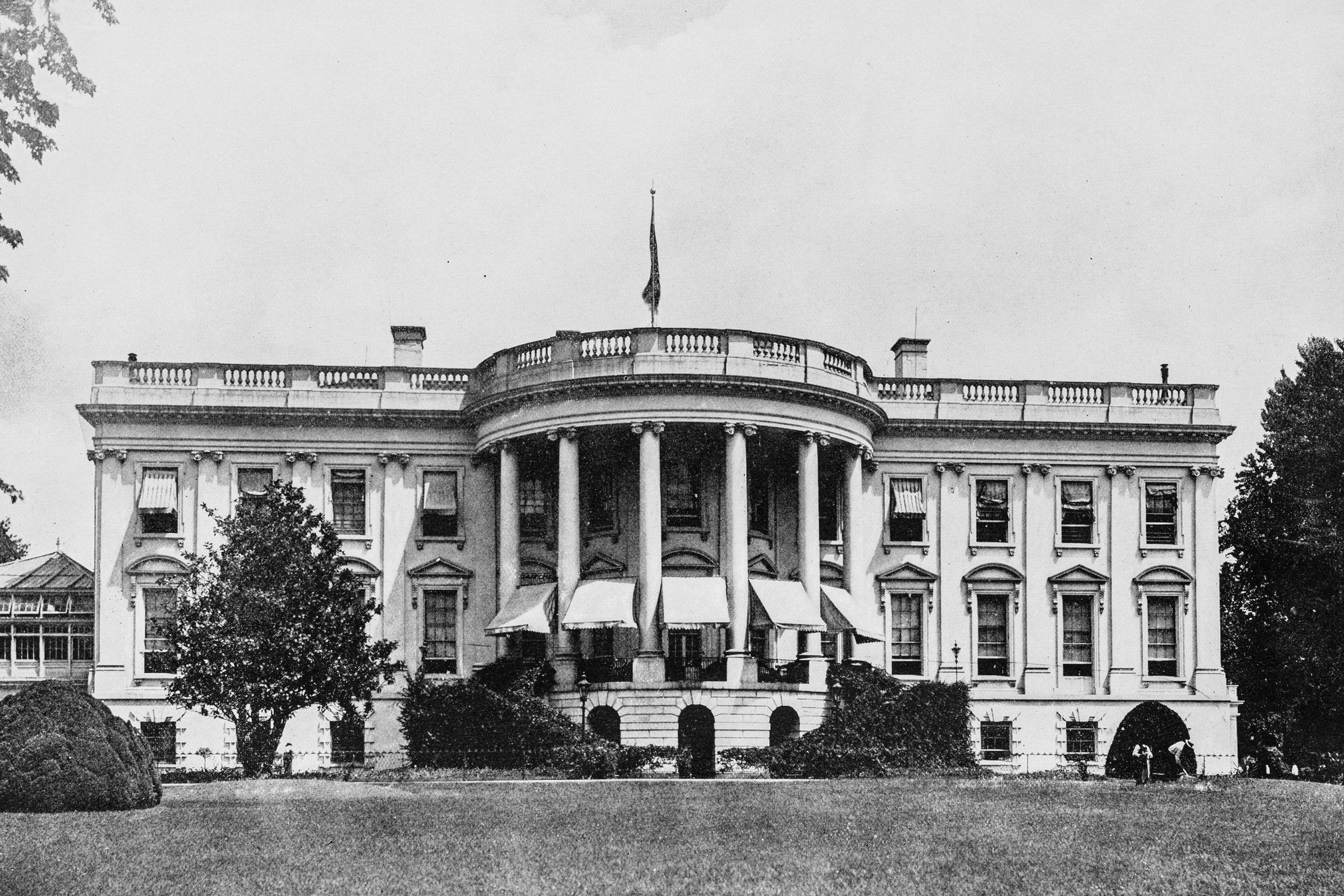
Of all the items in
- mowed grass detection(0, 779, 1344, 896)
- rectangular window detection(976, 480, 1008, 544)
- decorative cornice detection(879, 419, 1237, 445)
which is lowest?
mowed grass detection(0, 779, 1344, 896)

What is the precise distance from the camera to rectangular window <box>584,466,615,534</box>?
4588 centimetres

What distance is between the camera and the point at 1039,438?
158 feet

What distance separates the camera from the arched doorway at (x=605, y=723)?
134 feet

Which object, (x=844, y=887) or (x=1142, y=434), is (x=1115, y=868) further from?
(x=1142, y=434)

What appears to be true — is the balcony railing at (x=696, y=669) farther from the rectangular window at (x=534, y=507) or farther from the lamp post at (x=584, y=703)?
the rectangular window at (x=534, y=507)

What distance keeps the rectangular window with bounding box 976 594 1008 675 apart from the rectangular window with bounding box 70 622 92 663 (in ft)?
81.8

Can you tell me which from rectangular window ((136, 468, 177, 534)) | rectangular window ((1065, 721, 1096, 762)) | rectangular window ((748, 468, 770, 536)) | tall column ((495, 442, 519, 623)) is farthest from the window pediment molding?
rectangular window ((1065, 721, 1096, 762))

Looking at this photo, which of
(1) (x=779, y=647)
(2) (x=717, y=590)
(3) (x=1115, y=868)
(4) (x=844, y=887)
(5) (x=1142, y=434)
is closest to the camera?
(4) (x=844, y=887)

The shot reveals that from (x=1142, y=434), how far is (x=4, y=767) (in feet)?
109

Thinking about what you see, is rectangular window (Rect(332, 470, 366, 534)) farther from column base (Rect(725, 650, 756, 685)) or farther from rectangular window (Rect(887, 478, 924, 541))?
rectangular window (Rect(887, 478, 924, 541))

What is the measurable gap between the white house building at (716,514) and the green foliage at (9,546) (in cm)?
2466

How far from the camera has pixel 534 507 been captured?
47031 mm

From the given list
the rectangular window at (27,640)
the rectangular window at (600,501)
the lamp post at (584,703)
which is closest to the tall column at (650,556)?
the lamp post at (584,703)

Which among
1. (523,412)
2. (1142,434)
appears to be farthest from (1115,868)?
(1142,434)
